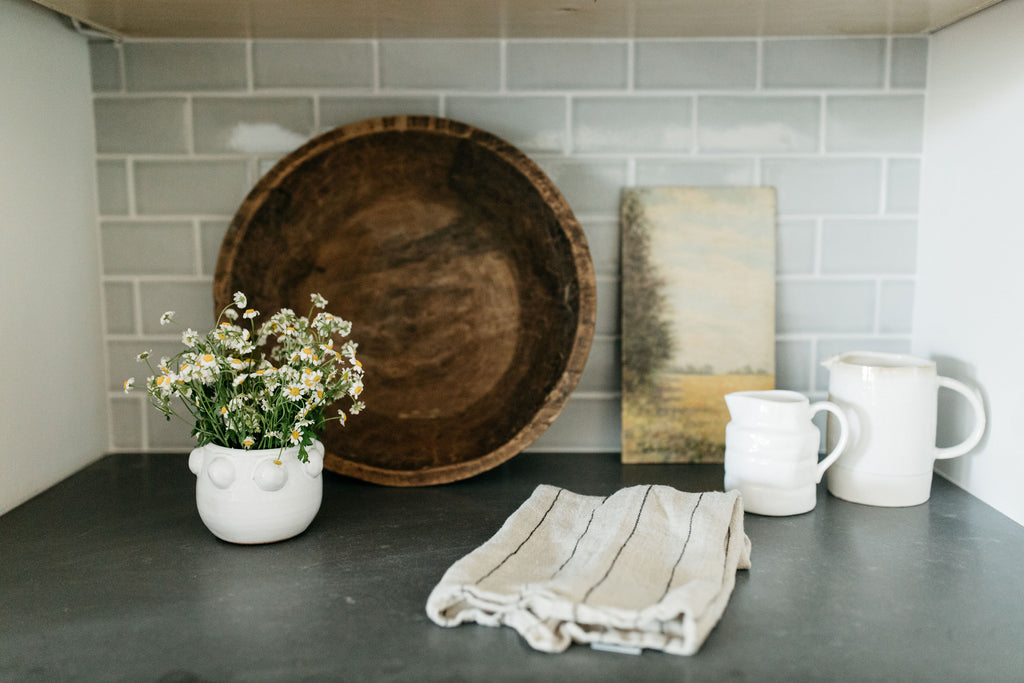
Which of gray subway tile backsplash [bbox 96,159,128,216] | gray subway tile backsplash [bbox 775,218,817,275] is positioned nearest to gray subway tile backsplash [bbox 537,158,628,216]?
gray subway tile backsplash [bbox 775,218,817,275]

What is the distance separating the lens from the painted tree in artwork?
1081 millimetres

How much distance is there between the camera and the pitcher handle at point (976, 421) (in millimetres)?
887

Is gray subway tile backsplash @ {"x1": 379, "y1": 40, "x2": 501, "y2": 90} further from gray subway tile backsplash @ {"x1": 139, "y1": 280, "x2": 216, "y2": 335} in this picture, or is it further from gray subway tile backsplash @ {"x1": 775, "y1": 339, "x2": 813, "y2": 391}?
gray subway tile backsplash @ {"x1": 775, "y1": 339, "x2": 813, "y2": 391}

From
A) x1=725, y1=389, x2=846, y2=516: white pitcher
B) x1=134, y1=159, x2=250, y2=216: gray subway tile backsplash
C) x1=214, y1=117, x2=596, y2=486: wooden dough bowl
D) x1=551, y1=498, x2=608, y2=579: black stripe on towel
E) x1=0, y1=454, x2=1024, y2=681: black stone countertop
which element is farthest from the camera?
x1=134, y1=159, x2=250, y2=216: gray subway tile backsplash

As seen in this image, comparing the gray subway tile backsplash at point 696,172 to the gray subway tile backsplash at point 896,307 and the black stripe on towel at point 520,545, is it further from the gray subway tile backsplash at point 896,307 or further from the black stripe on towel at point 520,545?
the black stripe on towel at point 520,545

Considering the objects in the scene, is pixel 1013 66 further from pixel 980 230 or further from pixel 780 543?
pixel 780 543

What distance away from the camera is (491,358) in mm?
1066

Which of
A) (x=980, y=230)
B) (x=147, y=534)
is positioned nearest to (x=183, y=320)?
(x=147, y=534)

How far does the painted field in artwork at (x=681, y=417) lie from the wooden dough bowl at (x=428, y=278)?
0.16 meters

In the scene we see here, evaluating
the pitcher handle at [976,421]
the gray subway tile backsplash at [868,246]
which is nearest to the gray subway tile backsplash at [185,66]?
the gray subway tile backsplash at [868,246]

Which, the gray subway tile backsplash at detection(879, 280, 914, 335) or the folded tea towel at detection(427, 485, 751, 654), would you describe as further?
the gray subway tile backsplash at detection(879, 280, 914, 335)

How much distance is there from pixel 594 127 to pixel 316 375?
54cm


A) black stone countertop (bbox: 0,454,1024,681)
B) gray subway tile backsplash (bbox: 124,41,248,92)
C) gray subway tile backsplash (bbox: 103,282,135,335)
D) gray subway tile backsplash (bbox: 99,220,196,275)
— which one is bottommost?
black stone countertop (bbox: 0,454,1024,681)

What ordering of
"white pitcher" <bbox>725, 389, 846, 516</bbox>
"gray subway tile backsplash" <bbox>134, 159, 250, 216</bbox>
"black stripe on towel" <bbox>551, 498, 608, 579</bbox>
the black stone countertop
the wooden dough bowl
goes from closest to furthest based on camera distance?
the black stone countertop
"black stripe on towel" <bbox>551, 498, 608, 579</bbox>
"white pitcher" <bbox>725, 389, 846, 516</bbox>
the wooden dough bowl
"gray subway tile backsplash" <bbox>134, 159, 250, 216</bbox>
